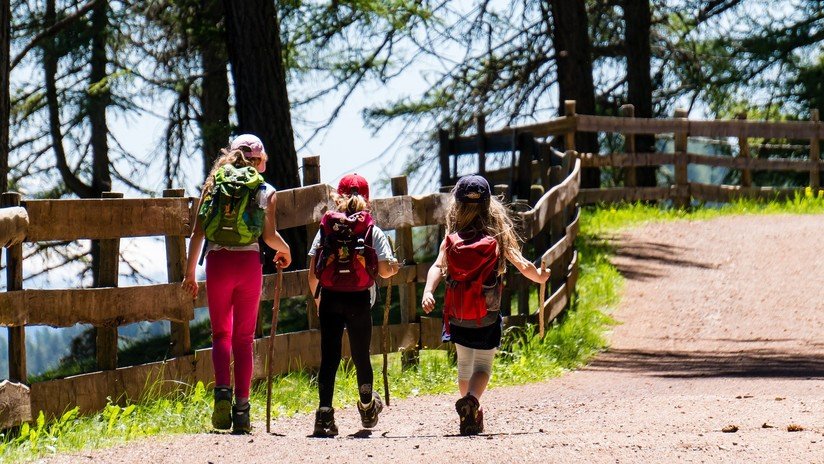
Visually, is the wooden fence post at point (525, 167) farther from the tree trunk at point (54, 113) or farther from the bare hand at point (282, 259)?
the bare hand at point (282, 259)

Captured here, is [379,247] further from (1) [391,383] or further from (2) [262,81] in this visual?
(2) [262,81]

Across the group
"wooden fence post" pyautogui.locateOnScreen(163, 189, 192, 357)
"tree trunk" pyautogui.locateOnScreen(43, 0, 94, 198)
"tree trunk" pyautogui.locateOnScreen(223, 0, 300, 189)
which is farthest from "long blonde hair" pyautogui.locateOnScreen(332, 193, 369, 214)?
"tree trunk" pyautogui.locateOnScreen(43, 0, 94, 198)

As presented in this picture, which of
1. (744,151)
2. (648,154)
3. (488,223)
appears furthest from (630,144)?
(488,223)

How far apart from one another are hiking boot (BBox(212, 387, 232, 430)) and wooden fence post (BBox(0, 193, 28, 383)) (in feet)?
4.18

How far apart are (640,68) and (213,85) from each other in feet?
24.0

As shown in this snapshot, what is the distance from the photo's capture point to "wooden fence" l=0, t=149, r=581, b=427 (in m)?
7.45

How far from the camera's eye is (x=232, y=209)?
684cm

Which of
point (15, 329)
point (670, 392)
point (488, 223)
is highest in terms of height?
point (488, 223)

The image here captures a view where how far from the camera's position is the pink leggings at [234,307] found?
7012mm

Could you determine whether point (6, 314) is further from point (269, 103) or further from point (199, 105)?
point (199, 105)

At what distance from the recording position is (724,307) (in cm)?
1309

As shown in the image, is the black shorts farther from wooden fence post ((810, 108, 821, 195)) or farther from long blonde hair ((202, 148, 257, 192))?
wooden fence post ((810, 108, 821, 195))

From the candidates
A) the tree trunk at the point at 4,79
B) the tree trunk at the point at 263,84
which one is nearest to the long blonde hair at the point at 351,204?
the tree trunk at the point at 4,79

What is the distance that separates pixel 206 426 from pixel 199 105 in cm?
1373
